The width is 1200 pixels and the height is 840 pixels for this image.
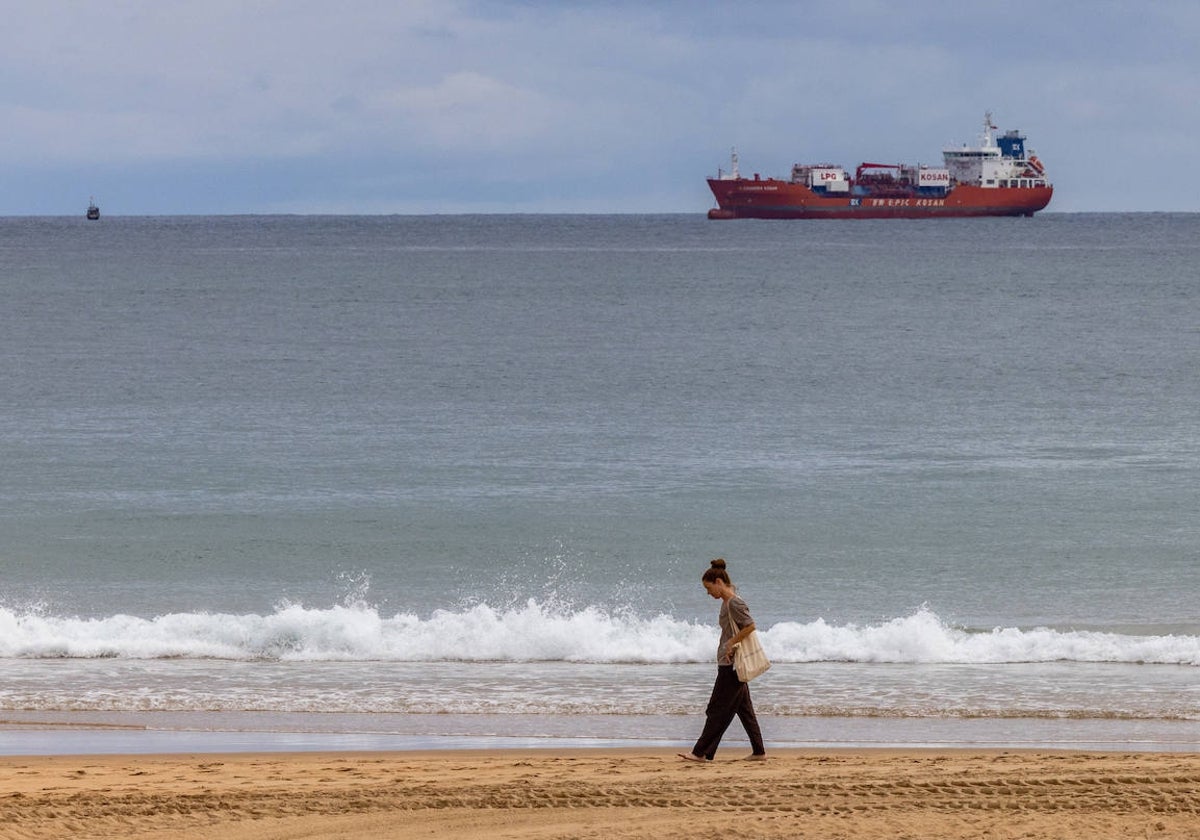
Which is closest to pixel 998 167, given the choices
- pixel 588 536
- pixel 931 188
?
pixel 931 188

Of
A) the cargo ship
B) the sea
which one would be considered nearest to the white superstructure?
the cargo ship

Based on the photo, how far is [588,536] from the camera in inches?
803

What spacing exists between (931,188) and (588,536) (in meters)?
136

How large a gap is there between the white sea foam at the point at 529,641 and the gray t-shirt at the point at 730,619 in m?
4.64

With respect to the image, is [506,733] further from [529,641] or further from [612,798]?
[529,641]

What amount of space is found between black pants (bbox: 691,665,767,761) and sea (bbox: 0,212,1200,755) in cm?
92

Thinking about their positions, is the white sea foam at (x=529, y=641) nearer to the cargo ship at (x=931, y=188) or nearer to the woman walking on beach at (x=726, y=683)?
the woman walking on beach at (x=726, y=683)

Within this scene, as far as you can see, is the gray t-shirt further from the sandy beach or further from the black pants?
the sandy beach

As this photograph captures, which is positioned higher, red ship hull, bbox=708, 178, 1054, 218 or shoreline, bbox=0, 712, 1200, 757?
red ship hull, bbox=708, 178, 1054, 218

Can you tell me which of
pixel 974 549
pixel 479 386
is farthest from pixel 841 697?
pixel 479 386

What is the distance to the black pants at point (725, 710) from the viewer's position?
31.7ft

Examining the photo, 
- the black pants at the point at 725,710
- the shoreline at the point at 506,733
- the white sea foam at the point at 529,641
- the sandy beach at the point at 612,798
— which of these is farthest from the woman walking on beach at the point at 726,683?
the white sea foam at the point at 529,641

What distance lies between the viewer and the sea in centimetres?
1228

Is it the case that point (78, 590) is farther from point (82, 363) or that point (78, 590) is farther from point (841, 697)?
point (82, 363)
